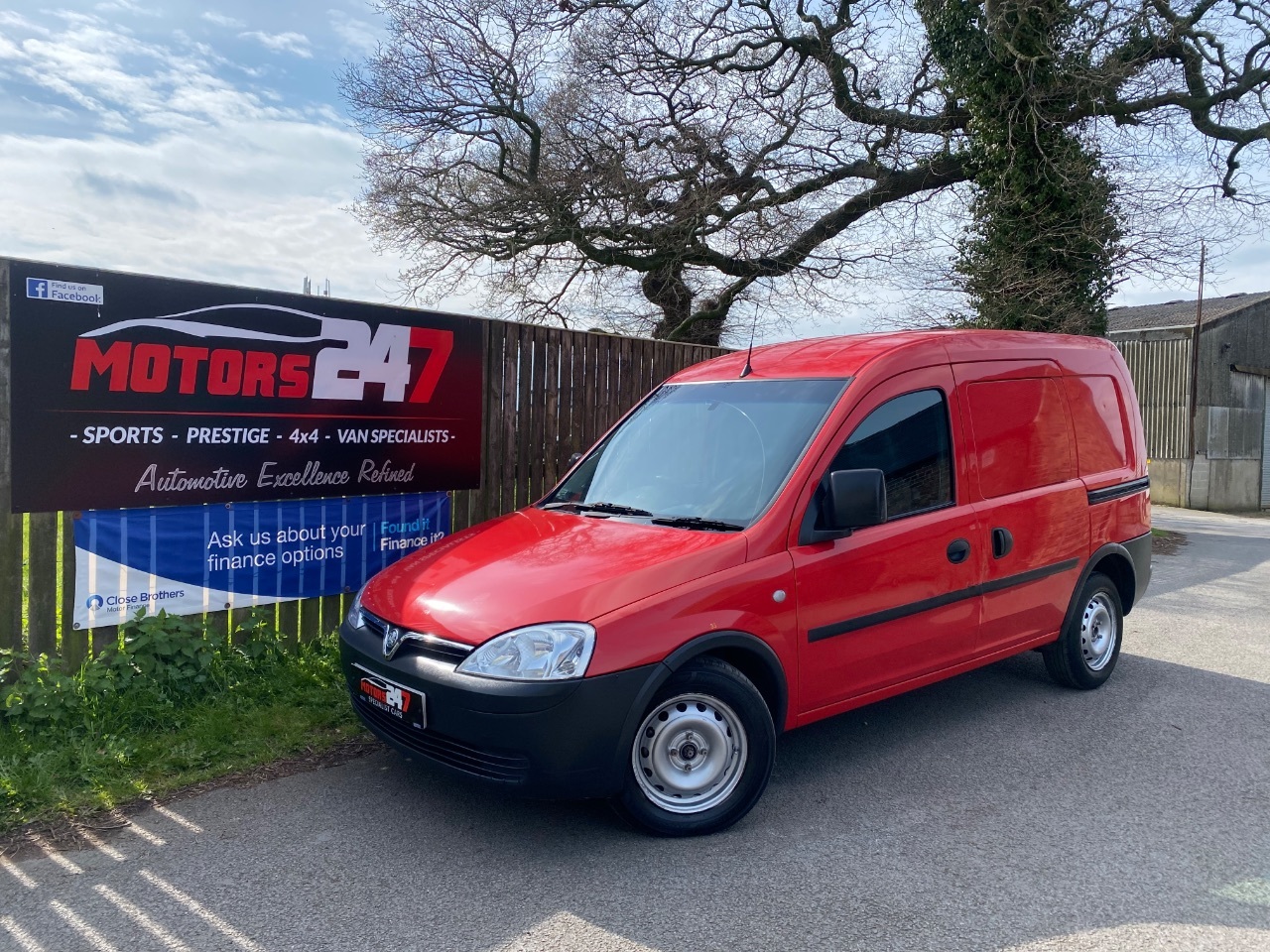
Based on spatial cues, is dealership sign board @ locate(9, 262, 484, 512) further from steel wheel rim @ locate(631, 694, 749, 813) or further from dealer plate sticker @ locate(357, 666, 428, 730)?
steel wheel rim @ locate(631, 694, 749, 813)

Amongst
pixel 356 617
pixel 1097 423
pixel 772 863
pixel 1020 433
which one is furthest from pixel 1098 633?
pixel 356 617

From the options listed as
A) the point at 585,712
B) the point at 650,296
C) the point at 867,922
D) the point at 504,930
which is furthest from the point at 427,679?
the point at 650,296

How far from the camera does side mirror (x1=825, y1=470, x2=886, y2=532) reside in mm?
3949

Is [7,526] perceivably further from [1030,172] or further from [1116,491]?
[1030,172]

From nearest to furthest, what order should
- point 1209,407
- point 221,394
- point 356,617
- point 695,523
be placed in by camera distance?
1. point 695,523
2. point 356,617
3. point 221,394
4. point 1209,407

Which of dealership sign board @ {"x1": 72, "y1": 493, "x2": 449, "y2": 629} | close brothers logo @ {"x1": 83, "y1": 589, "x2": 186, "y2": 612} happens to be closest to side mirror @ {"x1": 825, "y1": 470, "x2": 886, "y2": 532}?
dealership sign board @ {"x1": 72, "y1": 493, "x2": 449, "y2": 629}

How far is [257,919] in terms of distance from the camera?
10.3 ft

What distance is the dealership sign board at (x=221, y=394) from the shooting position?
16.2 feet

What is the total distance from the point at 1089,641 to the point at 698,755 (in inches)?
132

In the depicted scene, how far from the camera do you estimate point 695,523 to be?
4.20 metres

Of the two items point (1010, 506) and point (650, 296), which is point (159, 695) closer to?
point (1010, 506)

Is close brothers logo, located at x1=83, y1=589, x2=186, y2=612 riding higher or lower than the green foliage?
lower

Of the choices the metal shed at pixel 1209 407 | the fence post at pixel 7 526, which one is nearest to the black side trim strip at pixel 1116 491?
Result: the fence post at pixel 7 526

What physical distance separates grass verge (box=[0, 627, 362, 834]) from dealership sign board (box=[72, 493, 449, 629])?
0.35 metres
